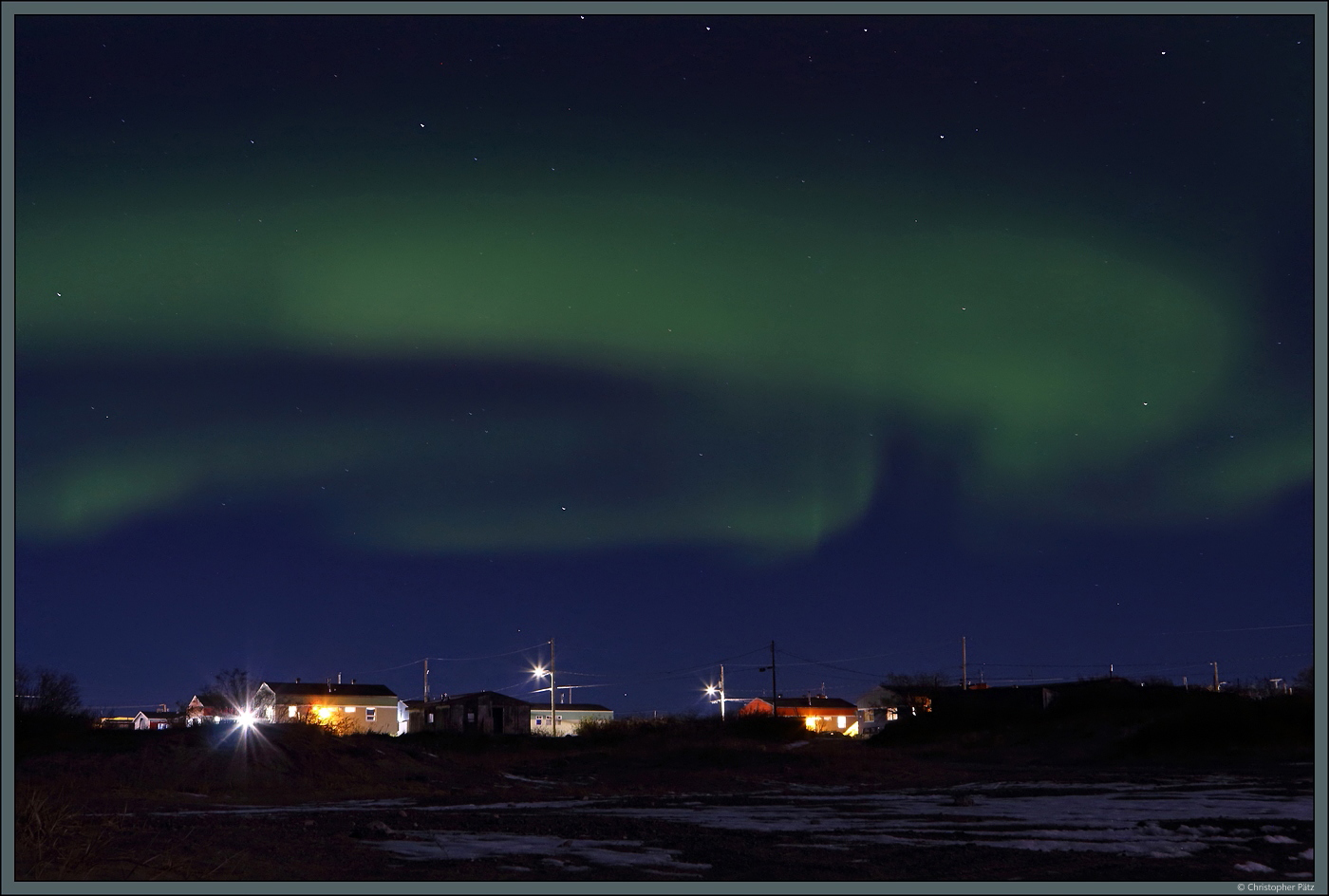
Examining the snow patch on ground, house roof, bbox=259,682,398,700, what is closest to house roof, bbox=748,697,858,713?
house roof, bbox=259,682,398,700

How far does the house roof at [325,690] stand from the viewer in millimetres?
108062

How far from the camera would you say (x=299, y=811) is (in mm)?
25266

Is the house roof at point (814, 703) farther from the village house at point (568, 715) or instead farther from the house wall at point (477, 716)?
the house wall at point (477, 716)

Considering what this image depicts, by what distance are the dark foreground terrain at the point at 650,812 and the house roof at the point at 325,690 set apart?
57615mm

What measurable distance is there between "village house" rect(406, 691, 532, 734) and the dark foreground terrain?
3750 centimetres

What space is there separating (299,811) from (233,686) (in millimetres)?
67925

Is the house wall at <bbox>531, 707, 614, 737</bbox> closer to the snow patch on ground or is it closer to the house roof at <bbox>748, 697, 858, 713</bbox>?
the house roof at <bbox>748, 697, 858, 713</bbox>

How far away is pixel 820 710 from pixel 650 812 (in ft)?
408

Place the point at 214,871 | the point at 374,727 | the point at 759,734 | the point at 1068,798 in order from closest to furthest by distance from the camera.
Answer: the point at 214,871
the point at 1068,798
the point at 759,734
the point at 374,727

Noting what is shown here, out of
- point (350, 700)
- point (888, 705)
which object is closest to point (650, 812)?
point (350, 700)

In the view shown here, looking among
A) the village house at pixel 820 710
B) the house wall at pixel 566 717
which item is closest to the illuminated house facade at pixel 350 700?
the house wall at pixel 566 717

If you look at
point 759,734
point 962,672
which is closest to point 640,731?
point 759,734

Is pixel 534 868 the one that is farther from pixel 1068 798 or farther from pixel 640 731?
pixel 640 731

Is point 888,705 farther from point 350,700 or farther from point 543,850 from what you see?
point 543,850
